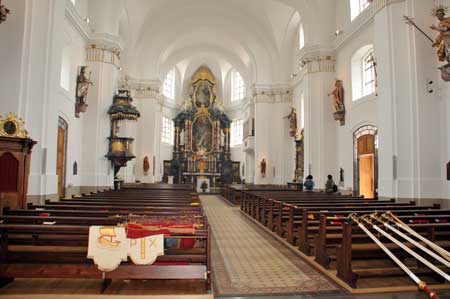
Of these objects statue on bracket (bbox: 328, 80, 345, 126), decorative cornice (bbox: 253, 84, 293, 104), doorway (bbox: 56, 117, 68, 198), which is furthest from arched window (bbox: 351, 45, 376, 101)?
doorway (bbox: 56, 117, 68, 198)

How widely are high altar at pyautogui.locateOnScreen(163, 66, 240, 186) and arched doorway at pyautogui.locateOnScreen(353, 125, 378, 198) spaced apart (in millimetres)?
16939

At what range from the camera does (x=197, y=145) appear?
30.5 metres

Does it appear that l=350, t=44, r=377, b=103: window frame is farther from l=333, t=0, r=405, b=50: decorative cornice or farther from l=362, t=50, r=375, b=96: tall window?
l=333, t=0, r=405, b=50: decorative cornice

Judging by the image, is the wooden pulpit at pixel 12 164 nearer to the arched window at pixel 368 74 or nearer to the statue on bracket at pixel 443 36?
the statue on bracket at pixel 443 36

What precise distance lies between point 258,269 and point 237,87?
27.6 meters

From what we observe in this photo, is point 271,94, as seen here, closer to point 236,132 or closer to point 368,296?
point 236,132

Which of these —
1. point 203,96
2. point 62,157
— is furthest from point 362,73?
point 203,96

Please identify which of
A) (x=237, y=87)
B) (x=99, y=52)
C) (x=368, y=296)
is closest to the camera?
(x=368, y=296)

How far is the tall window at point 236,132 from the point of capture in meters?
31.0

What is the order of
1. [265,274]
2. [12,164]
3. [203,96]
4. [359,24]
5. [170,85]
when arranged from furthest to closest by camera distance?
[203,96], [170,85], [359,24], [12,164], [265,274]

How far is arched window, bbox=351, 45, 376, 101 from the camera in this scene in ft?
40.9

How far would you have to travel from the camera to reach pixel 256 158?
22016 mm

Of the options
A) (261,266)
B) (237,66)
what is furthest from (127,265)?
(237,66)

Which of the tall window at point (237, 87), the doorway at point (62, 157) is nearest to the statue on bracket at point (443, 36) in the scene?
the doorway at point (62, 157)
